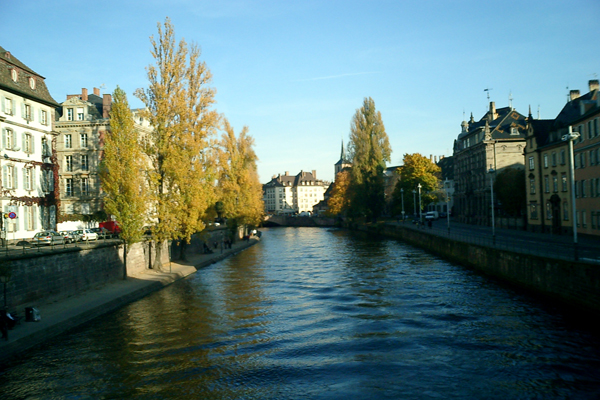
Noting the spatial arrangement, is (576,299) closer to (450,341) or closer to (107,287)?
(450,341)

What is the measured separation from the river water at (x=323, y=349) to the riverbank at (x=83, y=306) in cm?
59

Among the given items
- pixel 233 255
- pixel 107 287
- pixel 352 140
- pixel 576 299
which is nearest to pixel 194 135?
pixel 107 287

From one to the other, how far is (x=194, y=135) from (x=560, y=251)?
27.5 meters

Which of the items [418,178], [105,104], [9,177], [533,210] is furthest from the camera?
[418,178]

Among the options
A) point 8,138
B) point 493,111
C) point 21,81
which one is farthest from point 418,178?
point 8,138

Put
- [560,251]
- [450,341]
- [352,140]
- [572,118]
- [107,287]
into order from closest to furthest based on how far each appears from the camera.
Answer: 1. [450,341]
2. [560,251]
3. [107,287]
4. [572,118]
5. [352,140]

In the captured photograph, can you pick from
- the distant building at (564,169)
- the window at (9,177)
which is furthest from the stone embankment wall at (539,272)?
the window at (9,177)

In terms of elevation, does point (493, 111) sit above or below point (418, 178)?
above

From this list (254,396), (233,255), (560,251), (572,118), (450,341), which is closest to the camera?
(254,396)

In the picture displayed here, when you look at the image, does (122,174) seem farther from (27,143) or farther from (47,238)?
(27,143)

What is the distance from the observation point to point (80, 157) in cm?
5716

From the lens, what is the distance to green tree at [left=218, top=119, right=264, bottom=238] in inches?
2579

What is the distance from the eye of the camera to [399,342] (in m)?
19.1

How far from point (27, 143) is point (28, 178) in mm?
2987
